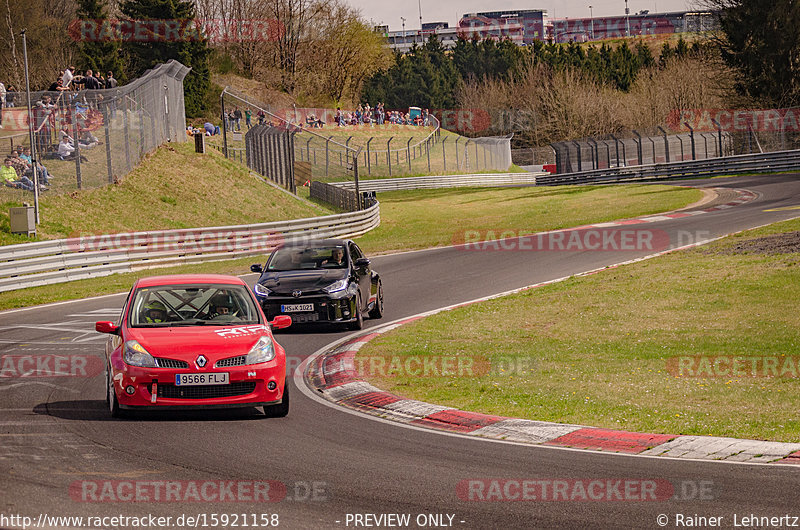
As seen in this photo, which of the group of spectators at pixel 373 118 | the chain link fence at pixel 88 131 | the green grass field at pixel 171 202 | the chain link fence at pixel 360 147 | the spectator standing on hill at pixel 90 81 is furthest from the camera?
the group of spectators at pixel 373 118

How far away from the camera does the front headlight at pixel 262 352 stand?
9.27 m

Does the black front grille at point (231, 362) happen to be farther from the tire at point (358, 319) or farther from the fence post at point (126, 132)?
the fence post at point (126, 132)

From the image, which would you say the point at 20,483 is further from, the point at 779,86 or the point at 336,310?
the point at 779,86

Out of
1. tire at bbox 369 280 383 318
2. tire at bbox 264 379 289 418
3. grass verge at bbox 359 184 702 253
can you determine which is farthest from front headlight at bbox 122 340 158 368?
grass verge at bbox 359 184 702 253

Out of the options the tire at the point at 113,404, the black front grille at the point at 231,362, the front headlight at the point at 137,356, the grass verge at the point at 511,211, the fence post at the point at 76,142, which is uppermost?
the fence post at the point at 76,142

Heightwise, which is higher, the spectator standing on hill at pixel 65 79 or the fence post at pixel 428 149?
the spectator standing on hill at pixel 65 79

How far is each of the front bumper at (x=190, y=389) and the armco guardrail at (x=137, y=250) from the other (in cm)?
1449

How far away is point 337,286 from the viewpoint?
15.4 metres

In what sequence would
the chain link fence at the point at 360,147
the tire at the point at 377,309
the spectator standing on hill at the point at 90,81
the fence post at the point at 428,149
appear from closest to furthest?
1. the tire at the point at 377,309
2. the spectator standing on hill at the point at 90,81
3. the chain link fence at the point at 360,147
4. the fence post at the point at 428,149

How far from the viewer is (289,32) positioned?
102 meters

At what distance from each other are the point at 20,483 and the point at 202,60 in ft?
212

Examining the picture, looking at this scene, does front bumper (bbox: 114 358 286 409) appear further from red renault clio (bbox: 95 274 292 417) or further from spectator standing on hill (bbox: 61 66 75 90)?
spectator standing on hill (bbox: 61 66 75 90)

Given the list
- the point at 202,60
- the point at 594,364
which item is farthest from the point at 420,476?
the point at 202,60

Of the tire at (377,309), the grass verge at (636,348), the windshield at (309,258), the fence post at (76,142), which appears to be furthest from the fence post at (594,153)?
the windshield at (309,258)
